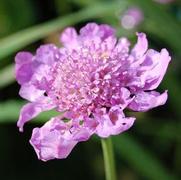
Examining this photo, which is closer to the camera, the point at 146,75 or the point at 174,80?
the point at 146,75

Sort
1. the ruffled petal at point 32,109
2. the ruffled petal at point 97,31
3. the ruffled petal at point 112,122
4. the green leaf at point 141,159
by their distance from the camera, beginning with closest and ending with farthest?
the ruffled petal at point 112,122 < the ruffled petal at point 32,109 < the ruffled petal at point 97,31 < the green leaf at point 141,159

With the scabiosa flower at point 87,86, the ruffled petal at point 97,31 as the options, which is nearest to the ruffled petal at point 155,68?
the scabiosa flower at point 87,86

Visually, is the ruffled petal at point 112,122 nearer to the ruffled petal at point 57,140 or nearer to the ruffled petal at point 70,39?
the ruffled petal at point 57,140

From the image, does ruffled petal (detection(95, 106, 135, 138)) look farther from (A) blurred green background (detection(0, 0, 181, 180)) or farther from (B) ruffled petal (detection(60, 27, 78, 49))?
(A) blurred green background (detection(0, 0, 181, 180))

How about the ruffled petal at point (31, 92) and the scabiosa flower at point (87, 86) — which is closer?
the scabiosa flower at point (87, 86)

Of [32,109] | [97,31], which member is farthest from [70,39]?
[32,109]

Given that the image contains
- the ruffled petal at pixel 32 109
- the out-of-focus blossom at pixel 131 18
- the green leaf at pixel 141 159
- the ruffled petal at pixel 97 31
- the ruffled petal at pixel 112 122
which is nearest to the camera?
the ruffled petal at pixel 112 122

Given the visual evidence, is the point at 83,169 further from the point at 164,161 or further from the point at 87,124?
the point at 87,124

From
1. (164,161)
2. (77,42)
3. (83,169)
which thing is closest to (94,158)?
(83,169)

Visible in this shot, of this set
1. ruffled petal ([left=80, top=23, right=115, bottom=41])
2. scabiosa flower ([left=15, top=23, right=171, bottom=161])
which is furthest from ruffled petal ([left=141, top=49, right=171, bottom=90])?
ruffled petal ([left=80, top=23, right=115, bottom=41])
